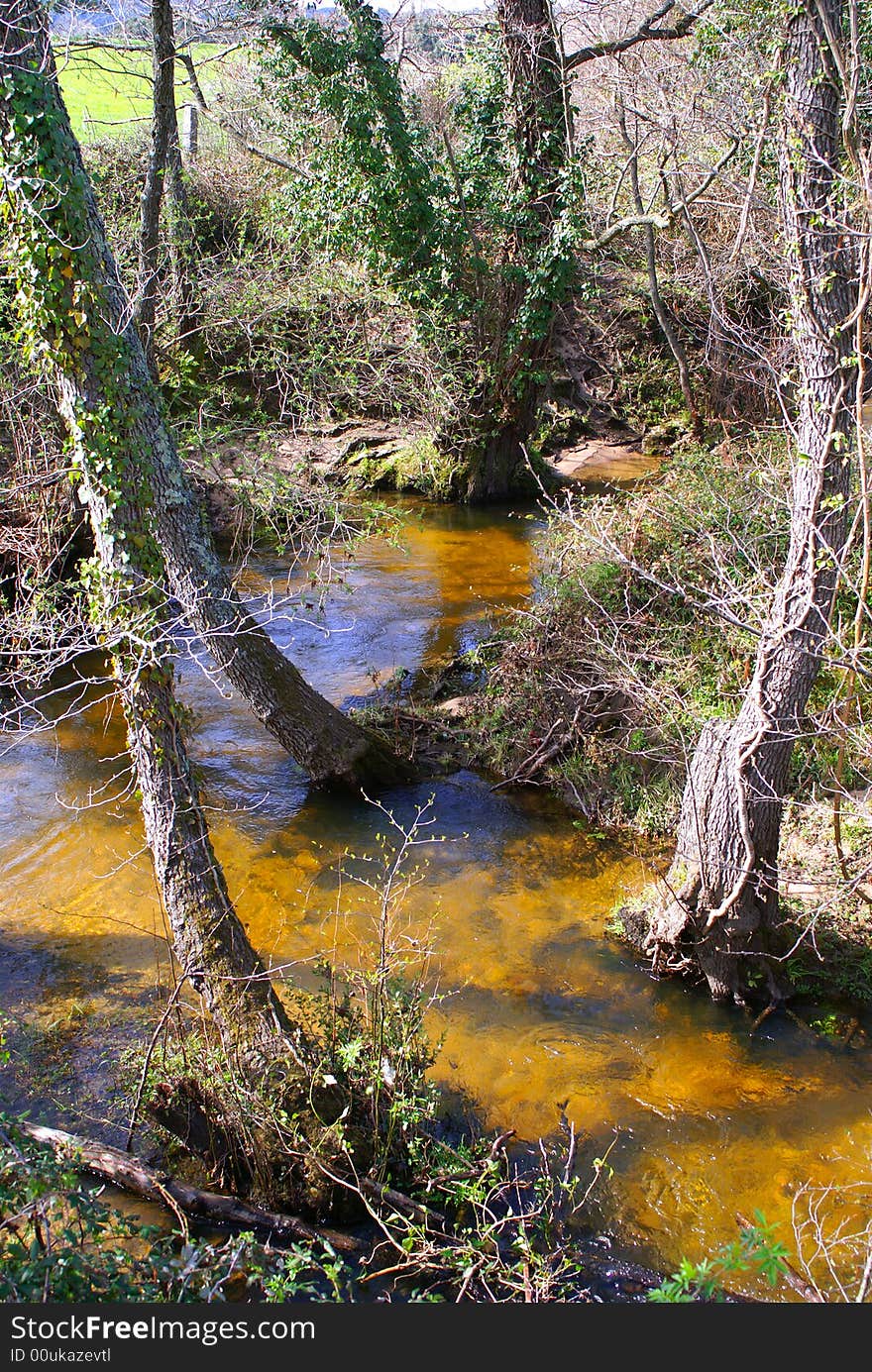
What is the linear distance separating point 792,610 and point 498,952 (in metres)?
3.37

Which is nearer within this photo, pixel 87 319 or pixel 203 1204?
pixel 203 1204

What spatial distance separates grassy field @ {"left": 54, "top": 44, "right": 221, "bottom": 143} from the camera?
483 inches

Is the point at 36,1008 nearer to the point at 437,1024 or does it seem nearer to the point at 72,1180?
the point at 437,1024

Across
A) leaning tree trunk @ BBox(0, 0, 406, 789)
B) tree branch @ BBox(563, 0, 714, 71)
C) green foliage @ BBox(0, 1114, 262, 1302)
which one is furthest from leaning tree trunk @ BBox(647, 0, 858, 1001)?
tree branch @ BBox(563, 0, 714, 71)

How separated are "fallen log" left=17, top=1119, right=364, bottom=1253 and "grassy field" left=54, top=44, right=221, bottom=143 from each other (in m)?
10.6

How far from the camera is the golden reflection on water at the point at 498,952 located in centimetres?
576

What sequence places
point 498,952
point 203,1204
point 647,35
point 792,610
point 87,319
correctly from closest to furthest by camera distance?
1. point 203,1204
2. point 87,319
3. point 792,610
4. point 498,952
5. point 647,35

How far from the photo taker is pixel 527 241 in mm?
15070

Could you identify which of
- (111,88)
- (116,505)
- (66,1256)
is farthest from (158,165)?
(66,1256)

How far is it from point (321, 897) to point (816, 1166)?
4233 mm

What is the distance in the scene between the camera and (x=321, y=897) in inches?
323

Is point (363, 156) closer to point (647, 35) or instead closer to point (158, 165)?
point (158, 165)

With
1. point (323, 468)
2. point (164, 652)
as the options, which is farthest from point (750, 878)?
point (323, 468)

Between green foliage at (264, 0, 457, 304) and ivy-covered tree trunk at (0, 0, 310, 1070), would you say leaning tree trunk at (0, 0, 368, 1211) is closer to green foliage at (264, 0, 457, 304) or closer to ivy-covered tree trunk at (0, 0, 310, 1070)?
ivy-covered tree trunk at (0, 0, 310, 1070)
